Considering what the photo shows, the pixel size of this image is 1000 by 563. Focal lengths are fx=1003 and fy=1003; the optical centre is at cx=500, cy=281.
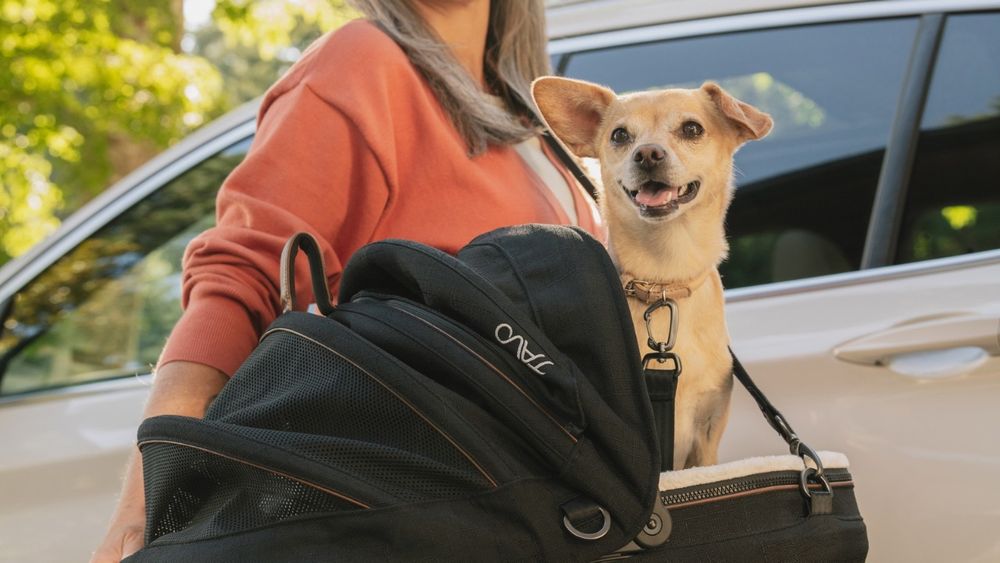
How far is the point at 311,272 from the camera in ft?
4.59

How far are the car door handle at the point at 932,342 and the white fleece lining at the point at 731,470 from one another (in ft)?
1.98

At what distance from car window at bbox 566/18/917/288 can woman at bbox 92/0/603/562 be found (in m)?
0.54

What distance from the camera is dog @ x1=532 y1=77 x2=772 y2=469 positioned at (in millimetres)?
1752

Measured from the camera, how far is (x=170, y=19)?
7.88 metres

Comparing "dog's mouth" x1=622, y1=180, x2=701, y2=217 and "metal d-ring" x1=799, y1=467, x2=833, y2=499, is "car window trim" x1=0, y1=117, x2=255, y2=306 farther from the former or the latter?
"metal d-ring" x1=799, y1=467, x2=833, y2=499

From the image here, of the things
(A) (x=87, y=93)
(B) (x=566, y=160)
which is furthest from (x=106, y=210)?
(A) (x=87, y=93)

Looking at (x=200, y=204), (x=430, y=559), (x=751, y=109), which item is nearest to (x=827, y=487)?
(x=430, y=559)

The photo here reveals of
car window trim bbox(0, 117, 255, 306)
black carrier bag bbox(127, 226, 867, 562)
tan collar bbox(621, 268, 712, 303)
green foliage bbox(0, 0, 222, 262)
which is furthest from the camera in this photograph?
green foliage bbox(0, 0, 222, 262)

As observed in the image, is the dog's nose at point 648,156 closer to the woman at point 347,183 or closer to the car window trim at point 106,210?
the woman at point 347,183

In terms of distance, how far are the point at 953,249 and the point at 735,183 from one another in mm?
480

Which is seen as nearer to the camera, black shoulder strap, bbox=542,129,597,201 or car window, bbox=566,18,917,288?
black shoulder strap, bbox=542,129,597,201

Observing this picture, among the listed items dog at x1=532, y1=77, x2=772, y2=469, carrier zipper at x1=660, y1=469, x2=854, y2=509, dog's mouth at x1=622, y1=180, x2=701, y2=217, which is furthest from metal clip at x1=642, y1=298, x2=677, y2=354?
carrier zipper at x1=660, y1=469, x2=854, y2=509

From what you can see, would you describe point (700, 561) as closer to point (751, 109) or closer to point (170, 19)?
point (751, 109)

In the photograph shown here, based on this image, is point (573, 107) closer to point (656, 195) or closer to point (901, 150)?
point (656, 195)
